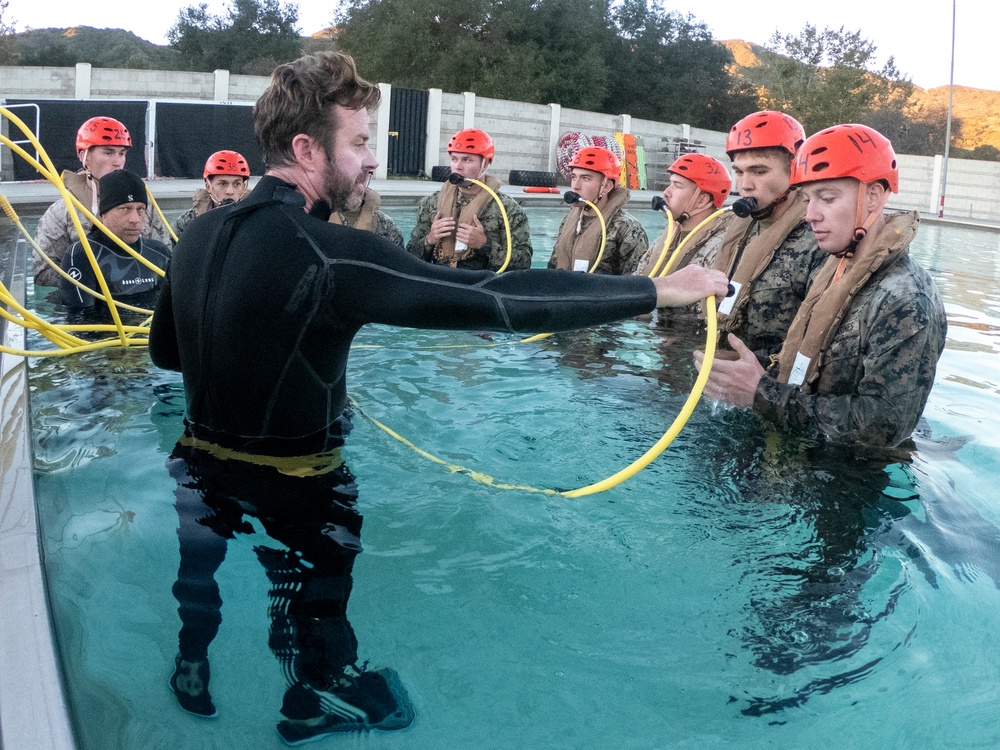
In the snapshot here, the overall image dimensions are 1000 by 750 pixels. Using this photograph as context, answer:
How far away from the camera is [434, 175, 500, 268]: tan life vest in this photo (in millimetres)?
9312

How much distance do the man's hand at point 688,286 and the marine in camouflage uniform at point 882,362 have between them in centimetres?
147

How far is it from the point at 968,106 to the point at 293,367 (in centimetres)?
11992

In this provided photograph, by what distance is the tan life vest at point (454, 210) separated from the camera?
931 cm

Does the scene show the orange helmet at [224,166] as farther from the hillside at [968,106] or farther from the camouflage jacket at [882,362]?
the hillside at [968,106]

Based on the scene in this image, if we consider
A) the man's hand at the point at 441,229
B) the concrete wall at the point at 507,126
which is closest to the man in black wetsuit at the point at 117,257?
the man's hand at the point at 441,229

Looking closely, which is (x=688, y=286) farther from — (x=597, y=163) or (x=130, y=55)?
(x=130, y=55)

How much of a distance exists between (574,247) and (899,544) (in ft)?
17.4

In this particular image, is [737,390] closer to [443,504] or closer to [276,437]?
[443,504]

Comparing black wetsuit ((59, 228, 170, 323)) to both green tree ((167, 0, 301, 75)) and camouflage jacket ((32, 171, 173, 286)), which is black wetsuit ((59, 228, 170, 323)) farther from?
green tree ((167, 0, 301, 75))

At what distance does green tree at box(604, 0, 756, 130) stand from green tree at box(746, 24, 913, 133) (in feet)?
7.27

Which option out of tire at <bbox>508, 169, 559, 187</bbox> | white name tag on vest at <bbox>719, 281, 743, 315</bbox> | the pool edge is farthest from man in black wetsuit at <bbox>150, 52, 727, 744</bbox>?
tire at <bbox>508, 169, 559, 187</bbox>

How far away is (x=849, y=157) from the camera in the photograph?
13.3 ft

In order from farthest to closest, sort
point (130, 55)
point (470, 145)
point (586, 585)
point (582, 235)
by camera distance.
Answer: point (130, 55), point (470, 145), point (582, 235), point (586, 585)

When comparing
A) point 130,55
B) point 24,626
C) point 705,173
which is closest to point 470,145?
point 705,173
